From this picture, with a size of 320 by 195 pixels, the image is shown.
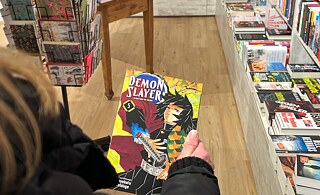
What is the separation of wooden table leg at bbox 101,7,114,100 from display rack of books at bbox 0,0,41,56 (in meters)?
1.00

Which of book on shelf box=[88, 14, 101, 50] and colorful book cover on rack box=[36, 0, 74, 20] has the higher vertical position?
colorful book cover on rack box=[36, 0, 74, 20]

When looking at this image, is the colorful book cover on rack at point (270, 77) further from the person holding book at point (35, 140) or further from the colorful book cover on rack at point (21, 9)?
the person holding book at point (35, 140)

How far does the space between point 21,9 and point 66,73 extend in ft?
1.23

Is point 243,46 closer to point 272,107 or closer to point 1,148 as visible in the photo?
point 272,107

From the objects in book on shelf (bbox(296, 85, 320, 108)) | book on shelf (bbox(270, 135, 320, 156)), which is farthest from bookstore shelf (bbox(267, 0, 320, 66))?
book on shelf (bbox(270, 135, 320, 156))

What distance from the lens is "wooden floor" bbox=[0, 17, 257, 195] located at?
104 inches

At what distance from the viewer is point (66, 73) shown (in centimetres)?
214

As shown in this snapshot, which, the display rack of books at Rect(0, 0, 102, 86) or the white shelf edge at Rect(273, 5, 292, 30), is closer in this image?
the display rack of books at Rect(0, 0, 102, 86)

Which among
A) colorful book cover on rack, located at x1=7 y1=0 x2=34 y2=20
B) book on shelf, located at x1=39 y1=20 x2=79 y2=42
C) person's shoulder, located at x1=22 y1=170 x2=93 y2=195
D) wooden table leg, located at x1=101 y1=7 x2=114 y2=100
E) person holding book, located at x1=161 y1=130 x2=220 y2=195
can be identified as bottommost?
wooden table leg, located at x1=101 y1=7 x2=114 y2=100

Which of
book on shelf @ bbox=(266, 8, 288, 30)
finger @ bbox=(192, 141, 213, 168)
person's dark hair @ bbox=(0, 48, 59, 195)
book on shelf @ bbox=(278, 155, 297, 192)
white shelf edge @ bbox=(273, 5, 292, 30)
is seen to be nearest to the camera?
person's dark hair @ bbox=(0, 48, 59, 195)

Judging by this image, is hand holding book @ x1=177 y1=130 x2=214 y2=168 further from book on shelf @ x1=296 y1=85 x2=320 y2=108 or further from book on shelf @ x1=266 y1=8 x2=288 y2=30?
book on shelf @ x1=266 y1=8 x2=288 y2=30

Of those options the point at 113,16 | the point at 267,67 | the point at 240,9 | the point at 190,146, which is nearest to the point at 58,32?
the point at 190,146

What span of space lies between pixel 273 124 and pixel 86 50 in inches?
39.3

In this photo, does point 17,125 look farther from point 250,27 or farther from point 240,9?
point 240,9
